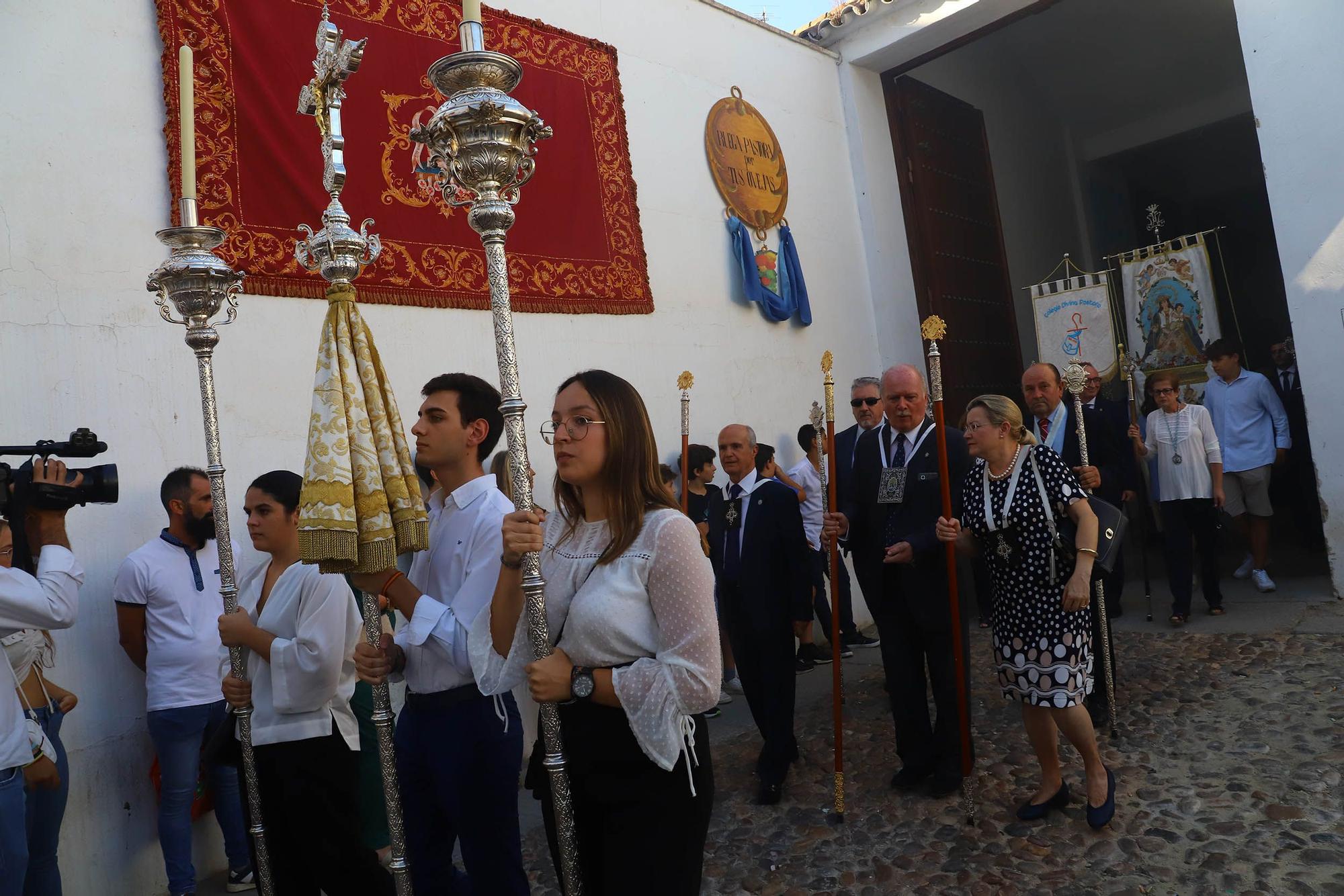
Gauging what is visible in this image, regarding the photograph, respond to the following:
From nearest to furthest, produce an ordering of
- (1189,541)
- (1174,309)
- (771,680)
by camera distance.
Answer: (771,680), (1189,541), (1174,309)

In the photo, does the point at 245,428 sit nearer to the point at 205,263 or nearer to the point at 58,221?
the point at 58,221

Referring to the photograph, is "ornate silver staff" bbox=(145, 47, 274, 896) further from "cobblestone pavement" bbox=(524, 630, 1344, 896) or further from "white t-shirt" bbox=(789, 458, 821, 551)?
"white t-shirt" bbox=(789, 458, 821, 551)

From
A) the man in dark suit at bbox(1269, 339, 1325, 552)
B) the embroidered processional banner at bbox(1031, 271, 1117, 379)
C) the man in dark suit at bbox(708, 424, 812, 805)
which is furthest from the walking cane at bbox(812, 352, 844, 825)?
the embroidered processional banner at bbox(1031, 271, 1117, 379)

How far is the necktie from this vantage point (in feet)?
17.0

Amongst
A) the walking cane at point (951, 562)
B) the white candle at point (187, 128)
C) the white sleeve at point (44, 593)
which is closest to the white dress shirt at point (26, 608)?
the white sleeve at point (44, 593)

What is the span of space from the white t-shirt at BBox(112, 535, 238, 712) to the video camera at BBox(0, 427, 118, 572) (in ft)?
3.67

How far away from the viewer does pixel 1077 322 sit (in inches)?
382

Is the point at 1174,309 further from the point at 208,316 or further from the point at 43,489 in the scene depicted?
the point at 43,489

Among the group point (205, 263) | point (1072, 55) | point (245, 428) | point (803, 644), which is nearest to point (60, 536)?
point (205, 263)

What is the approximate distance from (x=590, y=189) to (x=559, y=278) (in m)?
0.78

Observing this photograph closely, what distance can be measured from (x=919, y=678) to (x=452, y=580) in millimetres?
2509

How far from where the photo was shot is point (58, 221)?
4449 millimetres

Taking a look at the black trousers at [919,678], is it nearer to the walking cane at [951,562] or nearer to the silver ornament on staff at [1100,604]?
the walking cane at [951,562]

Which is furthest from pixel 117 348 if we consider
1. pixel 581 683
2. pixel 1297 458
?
pixel 1297 458
